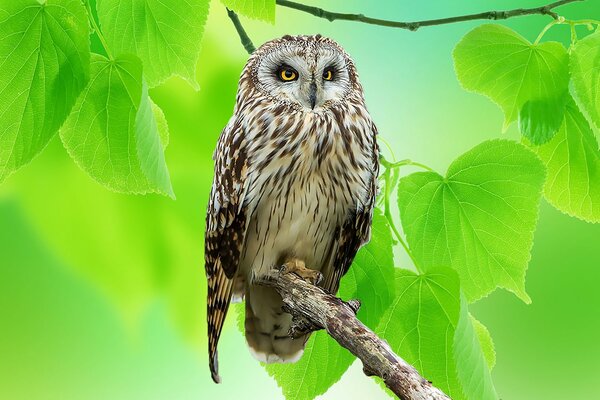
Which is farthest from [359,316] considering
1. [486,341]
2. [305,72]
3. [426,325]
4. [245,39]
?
[245,39]

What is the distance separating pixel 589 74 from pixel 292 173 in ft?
1.16

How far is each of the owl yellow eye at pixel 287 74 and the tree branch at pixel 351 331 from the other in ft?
0.77

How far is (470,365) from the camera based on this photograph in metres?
0.77

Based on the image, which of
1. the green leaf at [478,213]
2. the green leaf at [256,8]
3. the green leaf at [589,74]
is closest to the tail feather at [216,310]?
the green leaf at [478,213]

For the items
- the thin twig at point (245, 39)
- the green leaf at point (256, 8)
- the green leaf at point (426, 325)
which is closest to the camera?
the green leaf at point (256, 8)

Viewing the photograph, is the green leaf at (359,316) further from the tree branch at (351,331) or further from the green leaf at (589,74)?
the green leaf at (589,74)

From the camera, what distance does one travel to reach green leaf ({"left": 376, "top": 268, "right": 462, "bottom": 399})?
2.74 feet

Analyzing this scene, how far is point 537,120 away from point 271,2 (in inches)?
14.1

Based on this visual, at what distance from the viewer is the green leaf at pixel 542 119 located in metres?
0.88

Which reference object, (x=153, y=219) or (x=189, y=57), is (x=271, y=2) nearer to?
(x=189, y=57)

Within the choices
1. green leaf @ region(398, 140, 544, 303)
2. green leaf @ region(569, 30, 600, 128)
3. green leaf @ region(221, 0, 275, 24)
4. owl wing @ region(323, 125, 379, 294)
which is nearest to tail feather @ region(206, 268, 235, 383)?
owl wing @ region(323, 125, 379, 294)

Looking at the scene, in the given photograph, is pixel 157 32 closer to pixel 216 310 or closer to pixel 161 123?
pixel 161 123

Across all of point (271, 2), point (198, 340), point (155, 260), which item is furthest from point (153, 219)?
point (271, 2)

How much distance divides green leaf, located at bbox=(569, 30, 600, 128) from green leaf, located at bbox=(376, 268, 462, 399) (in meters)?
0.25
